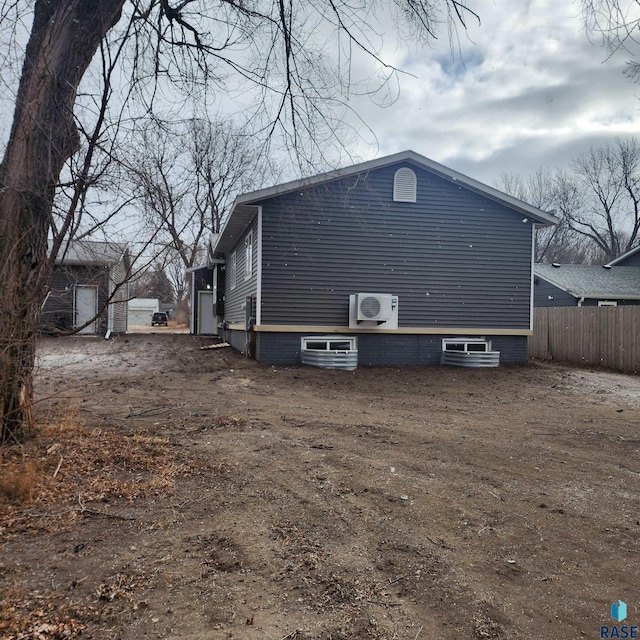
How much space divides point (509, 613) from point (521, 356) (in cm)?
1108

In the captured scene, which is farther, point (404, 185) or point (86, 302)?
point (404, 185)

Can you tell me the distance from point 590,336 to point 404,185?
7.44m

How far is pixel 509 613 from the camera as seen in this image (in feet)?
6.99

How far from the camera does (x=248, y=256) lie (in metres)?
12.4

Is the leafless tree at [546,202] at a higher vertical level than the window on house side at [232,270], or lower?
higher

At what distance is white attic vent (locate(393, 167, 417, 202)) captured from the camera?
38.0 feet

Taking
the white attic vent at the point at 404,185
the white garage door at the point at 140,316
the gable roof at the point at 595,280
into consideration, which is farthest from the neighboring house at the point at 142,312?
the white attic vent at the point at 404,185

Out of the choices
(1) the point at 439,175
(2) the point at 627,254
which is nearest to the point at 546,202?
(2) the point at 627,254

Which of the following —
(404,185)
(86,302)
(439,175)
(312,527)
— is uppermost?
(439,175)

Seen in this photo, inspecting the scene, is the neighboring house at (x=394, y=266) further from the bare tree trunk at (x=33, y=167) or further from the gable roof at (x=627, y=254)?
the gable roof at (x=627, y=254)

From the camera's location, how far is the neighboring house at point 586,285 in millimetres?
19531

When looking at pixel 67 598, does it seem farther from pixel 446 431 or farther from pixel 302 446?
pixel 446 431

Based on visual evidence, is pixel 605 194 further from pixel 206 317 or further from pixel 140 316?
pixel 140 316

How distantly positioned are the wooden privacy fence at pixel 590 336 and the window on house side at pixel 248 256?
33.0 ft
